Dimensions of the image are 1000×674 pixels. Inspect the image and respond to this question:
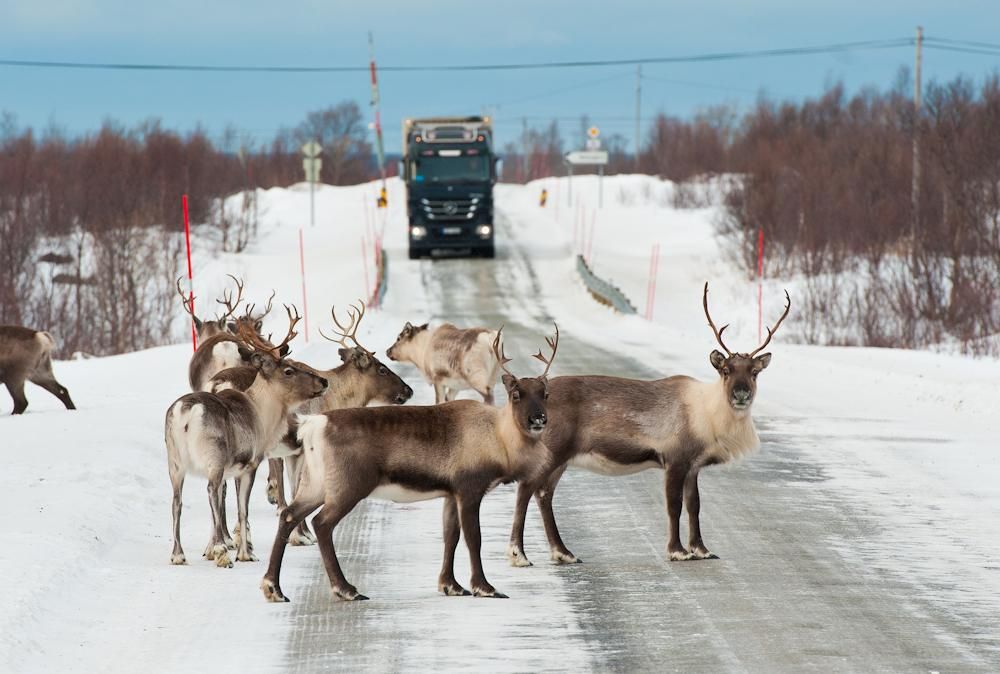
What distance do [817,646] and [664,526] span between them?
3.49 m

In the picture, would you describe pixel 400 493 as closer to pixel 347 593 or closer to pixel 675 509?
pixel 347 593

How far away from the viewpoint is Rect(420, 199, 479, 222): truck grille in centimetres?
4331

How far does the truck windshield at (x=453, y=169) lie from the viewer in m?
42.3

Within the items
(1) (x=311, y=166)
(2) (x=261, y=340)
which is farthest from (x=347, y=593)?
(1) (x=311, y=166)

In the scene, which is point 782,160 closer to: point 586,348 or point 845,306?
point 845,306

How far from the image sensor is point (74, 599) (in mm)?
8078

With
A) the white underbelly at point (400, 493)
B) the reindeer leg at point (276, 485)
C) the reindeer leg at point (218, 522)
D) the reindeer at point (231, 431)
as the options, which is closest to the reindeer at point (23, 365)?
the reindeer leg at point (276, 485)

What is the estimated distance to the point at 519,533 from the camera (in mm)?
9352

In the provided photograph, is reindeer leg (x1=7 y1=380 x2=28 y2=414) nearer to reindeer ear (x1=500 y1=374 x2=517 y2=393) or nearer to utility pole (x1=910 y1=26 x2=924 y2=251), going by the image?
reindeer ear (x1=500 y1=374 x2=517 y2=393)

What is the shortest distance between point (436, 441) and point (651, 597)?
1.67 metres

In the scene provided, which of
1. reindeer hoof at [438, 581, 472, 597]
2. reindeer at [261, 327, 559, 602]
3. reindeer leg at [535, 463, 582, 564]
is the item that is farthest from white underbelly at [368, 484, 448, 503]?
reindeer leg at [535, 463, 582, 564]

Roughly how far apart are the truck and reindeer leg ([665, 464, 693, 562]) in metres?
33.1

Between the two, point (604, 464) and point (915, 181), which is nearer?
point (604, 464)

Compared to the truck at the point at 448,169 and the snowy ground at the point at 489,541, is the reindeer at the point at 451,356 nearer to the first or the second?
the snowy ground at the point at 489,541
